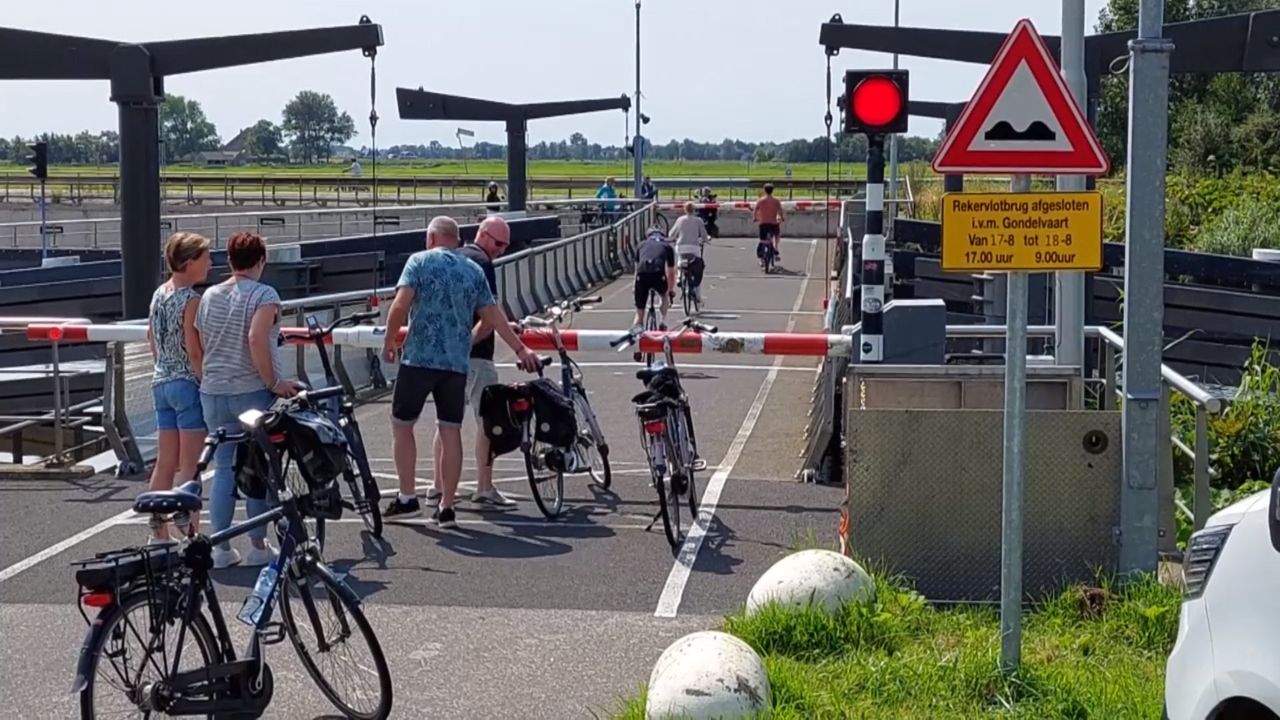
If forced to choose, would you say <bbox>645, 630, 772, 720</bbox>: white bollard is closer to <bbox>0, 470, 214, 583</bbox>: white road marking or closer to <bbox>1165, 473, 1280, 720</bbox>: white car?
<bbox>1165, 473, 1280, 720</bbox>: white car

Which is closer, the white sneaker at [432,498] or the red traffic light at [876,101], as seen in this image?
the red traffic light at [876,101]

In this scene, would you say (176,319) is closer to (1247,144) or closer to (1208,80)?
(1247,144)

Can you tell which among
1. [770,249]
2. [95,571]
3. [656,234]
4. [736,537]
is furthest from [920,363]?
[770,249]

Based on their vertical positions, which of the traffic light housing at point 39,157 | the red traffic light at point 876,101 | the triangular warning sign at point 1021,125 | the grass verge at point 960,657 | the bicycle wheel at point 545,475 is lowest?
the grass verge at point 960,657

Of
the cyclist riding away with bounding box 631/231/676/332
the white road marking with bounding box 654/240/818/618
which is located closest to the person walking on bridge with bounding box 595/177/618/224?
the cyclist riding away with bounding box 631/231/676/332

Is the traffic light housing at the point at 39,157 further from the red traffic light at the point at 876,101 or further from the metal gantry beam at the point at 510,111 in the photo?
the red traffic light at the point at 876,101

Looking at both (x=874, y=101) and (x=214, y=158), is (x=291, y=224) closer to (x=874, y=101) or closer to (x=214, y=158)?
(x=874, y=101)

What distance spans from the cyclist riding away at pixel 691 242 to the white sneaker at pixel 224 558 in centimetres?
1751

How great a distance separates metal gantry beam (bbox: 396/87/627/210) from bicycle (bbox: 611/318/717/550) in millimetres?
21346

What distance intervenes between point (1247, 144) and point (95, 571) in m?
35.9

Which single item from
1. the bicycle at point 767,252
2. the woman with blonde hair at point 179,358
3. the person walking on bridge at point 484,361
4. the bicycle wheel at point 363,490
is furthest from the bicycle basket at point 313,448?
the bicycle at point 767,252

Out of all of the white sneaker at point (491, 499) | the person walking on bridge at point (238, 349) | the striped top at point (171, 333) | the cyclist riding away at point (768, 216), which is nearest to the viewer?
the person walking on bridge at point (238, 349)

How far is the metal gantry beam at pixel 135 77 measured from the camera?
14398 mm

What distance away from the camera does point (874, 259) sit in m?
10.4
